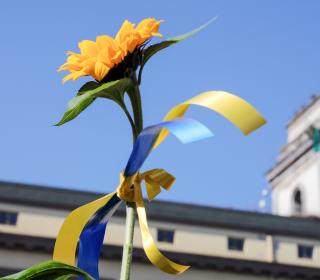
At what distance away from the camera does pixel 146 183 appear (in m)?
3.32

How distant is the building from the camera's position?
2752 centimetres

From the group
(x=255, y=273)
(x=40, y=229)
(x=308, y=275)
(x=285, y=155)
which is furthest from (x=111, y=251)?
(x=285, y=155)

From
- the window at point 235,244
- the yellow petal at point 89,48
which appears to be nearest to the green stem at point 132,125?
the yellow petal at point 89,48

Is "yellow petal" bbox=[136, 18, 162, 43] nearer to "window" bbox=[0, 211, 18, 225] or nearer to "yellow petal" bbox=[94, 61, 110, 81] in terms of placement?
"yellow petal" bbox=[94, 61, 110, 81]

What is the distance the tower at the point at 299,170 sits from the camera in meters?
44.5

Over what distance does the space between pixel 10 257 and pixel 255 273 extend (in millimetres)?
9452

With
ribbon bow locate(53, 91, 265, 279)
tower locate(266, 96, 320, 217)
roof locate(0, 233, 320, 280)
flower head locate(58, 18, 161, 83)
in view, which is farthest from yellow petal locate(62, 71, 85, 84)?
tower locate(266, 96, 320, 217)

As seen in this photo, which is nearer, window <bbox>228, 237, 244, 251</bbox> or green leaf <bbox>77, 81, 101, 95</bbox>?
green leaf <bbox>77, 81, 101, 95</bbox>

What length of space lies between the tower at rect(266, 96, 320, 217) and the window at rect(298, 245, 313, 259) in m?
12.2

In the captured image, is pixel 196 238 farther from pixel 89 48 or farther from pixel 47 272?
pixel 47 272

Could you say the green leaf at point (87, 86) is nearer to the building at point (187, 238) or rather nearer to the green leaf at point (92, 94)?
the green leaf at point (92, 94)

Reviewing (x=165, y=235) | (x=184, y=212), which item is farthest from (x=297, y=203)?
(x=165, y=235)

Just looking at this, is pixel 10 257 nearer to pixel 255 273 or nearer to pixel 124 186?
pixel 255 273

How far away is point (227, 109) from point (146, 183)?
54cm
